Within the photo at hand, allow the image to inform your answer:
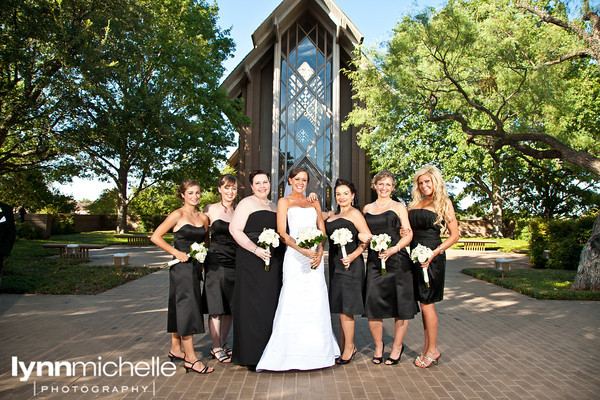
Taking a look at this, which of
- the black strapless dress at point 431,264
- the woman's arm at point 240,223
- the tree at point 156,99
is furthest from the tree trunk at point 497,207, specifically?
the woman's arm at point 240,223

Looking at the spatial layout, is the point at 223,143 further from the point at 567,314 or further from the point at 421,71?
the point at 567,314

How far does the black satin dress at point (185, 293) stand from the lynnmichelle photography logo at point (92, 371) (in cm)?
54

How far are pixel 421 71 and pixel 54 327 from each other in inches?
507

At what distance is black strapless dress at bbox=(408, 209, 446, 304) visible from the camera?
15.1ft

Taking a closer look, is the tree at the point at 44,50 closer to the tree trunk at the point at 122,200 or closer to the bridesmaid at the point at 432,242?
the tree trunk at the point at 122,200

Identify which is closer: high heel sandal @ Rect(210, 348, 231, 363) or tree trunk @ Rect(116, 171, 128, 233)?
high heel sandal @ Rect(210, 348, 231, 363)

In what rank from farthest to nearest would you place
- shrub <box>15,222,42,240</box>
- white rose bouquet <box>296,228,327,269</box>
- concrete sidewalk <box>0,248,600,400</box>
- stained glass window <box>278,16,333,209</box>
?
1. stained glass window <box>278,16,333,209</box>
2. shrub <box>15,222,42,240</box>
3. white rose bouquet <box>296,228,327,269</box>
4. concrete sidewalk <box>0,248,600,400</box>

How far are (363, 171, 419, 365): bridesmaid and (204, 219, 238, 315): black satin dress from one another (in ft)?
5.36

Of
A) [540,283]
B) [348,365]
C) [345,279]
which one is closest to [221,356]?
[348,365]

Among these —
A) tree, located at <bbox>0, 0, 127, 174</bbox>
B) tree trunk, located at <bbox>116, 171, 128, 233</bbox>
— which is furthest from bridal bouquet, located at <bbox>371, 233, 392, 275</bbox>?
tree trunk, located at <bbox>116, 171, 128, 233</bbox>

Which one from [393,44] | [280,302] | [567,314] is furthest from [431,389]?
[393,44]

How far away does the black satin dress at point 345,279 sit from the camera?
4551 mm

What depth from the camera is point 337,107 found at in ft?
81.1

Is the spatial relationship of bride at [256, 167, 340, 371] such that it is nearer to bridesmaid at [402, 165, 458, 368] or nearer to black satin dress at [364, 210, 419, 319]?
black satin dress at [364, 210, 419, 319]
